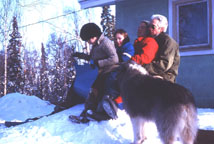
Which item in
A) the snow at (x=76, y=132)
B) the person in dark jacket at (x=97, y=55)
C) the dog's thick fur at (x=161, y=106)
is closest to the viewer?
the dog's thick fur at (x=161, y=106)

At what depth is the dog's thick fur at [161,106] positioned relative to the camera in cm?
221

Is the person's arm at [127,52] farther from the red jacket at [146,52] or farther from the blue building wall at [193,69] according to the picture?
the blue building wall at [193,69]

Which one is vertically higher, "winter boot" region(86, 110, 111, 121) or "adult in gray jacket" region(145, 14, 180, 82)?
"adult in gray jacket" region(145, 14, 180, 82)

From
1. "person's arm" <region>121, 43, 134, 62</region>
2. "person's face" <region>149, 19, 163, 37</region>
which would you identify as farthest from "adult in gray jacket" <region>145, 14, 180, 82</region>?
"person's arm" <region>121, 43, 134, 62</region>

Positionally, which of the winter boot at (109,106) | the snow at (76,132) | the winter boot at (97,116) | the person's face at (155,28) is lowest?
the snow at (76,132)

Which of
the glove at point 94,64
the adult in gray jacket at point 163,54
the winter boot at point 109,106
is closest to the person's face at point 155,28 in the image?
the adult in gray jacket at point 163,54

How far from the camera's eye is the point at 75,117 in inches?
145

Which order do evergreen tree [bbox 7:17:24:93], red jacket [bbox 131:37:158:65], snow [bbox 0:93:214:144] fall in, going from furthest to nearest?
evergreen tree [bbox 7:17:24:93] → snow [bbox 0:93:214:144] → red jacket [bbox 131:37:158:65]

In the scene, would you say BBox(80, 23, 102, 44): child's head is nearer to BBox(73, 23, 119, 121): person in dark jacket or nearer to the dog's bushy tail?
BBox(73, 23, 119, 121): person in dark jacket

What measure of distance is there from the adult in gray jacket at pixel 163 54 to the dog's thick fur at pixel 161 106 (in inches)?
9.6

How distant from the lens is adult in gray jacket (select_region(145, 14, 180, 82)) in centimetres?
291

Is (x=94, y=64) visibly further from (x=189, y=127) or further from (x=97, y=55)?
(x=189, y=127)

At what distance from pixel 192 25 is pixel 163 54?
3262 millimetres

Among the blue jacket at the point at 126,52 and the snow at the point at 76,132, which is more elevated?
the blue jacket at the point at 126,52
